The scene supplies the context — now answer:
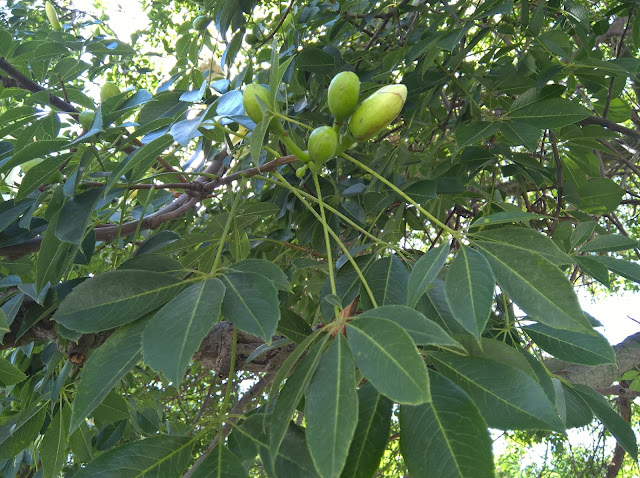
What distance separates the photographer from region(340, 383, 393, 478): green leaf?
0.52 metres

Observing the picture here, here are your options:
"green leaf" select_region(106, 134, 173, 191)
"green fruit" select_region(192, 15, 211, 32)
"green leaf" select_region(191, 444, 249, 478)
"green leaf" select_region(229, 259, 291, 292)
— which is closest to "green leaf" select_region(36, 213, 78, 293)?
"green leaf" select_region(106, 134, 173, 191)

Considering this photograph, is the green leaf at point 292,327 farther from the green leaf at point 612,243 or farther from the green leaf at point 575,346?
the green leaf at point 612,243

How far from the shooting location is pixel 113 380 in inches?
21.2

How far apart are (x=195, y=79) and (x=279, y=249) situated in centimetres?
51

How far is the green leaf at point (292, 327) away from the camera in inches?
31.2

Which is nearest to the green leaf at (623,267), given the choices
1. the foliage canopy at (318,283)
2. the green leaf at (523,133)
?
the foliage canopy at (318,283)

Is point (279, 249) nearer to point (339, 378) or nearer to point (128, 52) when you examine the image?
point (128, 52)

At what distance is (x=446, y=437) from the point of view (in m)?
0.48

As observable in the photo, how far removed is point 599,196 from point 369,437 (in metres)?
1.04


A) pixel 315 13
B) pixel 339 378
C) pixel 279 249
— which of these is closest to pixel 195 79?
pixel 315 13

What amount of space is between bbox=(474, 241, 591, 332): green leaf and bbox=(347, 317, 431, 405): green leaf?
0.52ft

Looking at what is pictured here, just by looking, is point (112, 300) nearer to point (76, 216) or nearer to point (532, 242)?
point (76, 216)

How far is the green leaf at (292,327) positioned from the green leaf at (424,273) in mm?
254

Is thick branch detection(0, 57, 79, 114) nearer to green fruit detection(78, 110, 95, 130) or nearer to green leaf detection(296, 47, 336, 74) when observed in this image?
green fruit detection(78, 110, 95, 130)
